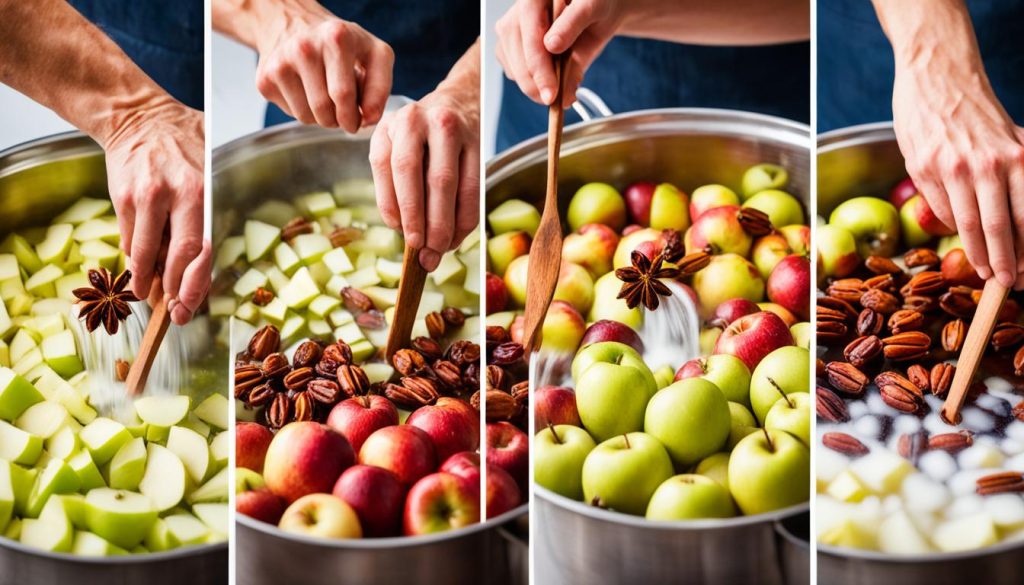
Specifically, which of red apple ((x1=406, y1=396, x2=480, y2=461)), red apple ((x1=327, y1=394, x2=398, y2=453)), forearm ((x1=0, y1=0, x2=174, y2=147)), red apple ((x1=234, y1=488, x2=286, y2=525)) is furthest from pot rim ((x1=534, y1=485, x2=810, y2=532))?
forearm ((x1=0, y1=0, x2=174, y2=147))

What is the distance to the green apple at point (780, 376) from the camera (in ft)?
5.00

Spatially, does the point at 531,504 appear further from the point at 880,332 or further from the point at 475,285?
the point at 880,332

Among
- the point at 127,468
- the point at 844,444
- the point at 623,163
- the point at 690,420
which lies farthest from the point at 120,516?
the point at 844,444

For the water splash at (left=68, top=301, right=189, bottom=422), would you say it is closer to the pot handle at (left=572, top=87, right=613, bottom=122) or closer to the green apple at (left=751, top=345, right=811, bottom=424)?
the pot handle at (left=572, top=87, right=613, bottom=122)

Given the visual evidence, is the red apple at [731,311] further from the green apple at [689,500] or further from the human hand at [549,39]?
the human hand at [549,39]

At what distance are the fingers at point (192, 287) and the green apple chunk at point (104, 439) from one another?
0.64ft

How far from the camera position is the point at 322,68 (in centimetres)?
160

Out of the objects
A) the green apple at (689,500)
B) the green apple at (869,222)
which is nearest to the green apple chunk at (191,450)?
the green apple at (689,500)

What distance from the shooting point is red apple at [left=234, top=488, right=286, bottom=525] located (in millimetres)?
1496

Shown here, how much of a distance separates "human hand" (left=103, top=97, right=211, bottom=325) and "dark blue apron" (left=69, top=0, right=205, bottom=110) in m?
0.04

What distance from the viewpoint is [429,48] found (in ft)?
5.34

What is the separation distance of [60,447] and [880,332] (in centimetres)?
130

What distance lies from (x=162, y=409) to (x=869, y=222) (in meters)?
1.18

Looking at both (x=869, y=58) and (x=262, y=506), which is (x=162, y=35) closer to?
(x=262, y=506)
